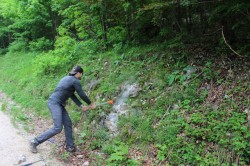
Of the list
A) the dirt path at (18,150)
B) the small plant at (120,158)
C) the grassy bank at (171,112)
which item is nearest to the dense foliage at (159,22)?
the grassy bank at (171,112)

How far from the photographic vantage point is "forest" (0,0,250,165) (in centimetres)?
556

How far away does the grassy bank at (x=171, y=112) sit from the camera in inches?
209

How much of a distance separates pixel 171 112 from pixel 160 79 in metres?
1.40

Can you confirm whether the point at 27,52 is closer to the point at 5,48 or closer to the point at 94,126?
the point at 5,48

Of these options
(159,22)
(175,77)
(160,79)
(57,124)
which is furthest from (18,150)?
(159,22)

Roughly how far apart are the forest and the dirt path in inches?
14.0

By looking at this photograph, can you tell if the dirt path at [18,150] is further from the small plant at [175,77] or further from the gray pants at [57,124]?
the small plant at [175,77]

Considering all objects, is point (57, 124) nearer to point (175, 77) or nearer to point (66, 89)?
point (66, 89)

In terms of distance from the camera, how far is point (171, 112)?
20.9 feet

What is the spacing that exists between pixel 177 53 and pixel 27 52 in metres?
15.8

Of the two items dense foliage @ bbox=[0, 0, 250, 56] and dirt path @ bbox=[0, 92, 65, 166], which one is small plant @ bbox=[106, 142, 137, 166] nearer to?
dirt path @ bbox=[0, 92, 65, 166]

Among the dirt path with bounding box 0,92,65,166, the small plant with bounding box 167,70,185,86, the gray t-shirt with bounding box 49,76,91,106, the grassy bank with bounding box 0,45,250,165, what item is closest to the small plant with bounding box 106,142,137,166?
the grassy bank with bounding box 0,45,250,165

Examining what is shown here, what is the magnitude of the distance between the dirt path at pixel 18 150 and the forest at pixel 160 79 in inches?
14.0

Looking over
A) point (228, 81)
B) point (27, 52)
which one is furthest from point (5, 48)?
point (228, 81)
